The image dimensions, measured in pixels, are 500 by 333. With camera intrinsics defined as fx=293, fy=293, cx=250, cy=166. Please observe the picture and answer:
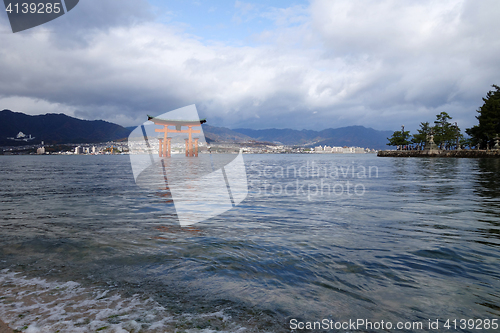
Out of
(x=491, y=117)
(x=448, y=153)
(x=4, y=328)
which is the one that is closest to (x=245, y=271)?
(x=4, y=328)

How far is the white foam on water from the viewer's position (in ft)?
10.3

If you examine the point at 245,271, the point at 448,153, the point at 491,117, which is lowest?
the point at 245,271

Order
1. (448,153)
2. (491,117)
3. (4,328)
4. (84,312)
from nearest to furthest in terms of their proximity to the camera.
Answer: (4,328) < (84,312) < (491,117) < (448,153)

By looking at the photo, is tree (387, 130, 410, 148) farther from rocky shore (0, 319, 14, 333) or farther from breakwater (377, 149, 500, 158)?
rocky shore (0, 319, 14, 333)

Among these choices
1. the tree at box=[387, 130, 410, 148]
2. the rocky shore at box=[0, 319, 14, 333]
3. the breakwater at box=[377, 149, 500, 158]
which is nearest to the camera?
the rocky shore at box=[0, 319, 14, 333]

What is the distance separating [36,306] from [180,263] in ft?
6.72

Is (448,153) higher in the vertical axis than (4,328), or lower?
higher

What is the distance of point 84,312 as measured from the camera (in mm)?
3445

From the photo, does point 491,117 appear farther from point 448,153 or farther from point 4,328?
point 4,328

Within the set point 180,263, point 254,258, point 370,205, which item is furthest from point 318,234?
point 370,205

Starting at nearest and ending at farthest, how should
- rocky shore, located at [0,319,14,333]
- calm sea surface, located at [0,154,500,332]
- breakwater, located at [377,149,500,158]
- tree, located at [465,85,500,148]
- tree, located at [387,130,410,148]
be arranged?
1. rocky shore, located at [0,319,14,333]
2. calm sea surface, located at [0,154,500,332]
3. tree, located at [465,85,500,148]
4. breakwater, located at [377,149,500,158]
5. tree, located at [387,130,410,148]

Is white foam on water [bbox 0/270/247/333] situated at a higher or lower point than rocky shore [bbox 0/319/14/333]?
lower

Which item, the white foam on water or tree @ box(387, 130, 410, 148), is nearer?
the white foam on water

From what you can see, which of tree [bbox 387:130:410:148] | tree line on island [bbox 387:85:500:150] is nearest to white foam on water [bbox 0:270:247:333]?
tree line on island [bbox 387:85:500:150]
